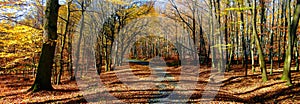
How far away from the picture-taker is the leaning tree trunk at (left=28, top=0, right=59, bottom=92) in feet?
31.2

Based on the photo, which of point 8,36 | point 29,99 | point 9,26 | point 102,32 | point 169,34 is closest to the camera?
point 29,99

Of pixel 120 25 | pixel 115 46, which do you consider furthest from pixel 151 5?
pixel 115 46

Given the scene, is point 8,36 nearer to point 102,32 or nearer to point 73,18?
point 73,18

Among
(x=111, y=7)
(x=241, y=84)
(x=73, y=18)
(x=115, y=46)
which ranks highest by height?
(x=111, y=7)

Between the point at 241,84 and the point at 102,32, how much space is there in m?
15.5

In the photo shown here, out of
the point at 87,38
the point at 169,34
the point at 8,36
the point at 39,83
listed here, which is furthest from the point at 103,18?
the point at 169,34

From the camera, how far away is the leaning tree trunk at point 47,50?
31.2ft

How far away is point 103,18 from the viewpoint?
977 inches

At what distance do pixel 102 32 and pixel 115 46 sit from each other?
3.48m

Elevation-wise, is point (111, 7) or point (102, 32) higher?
point (111, 7)

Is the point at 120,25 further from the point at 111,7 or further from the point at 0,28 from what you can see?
the point at 0,28

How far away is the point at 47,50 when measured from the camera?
31.6 feet

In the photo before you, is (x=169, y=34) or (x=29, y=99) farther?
(x=169, y=34)

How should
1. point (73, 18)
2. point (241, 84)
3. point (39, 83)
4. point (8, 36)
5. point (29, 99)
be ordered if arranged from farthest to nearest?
point (73, 18) → point (8, 36) → point (241, 84) → point (39, 83) → point (29, 99)
